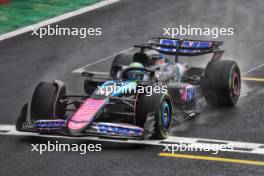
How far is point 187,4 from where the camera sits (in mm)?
35281

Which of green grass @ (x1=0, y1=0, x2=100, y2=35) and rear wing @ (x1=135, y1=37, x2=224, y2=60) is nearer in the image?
rear wing @ (x1=135, y1=37, x2=224, y2=60)

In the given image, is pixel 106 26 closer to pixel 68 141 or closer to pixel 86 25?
pixel 86 25

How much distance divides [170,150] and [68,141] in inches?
85.3

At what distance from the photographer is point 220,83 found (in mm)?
23000

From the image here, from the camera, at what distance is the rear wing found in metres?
23.8

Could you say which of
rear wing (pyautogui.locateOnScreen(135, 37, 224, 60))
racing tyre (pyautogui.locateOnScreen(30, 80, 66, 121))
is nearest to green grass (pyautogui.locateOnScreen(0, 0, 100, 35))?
rear wing (pyautogui.locateOnScreen(135, 37, 224, 60))

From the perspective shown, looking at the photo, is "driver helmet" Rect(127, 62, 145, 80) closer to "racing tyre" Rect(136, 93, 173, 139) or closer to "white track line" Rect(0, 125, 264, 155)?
"racing tyre" Rect(136, 93, 173, 139)

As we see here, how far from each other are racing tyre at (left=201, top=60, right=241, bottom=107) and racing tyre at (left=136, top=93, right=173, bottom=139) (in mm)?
2484

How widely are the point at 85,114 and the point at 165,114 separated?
1.72 m

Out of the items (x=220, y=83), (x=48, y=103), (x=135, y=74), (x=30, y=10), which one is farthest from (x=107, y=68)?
(x=30, y=10)

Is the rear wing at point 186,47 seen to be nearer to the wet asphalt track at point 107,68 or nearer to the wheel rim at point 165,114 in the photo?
the wet asphalt track at point 107,68

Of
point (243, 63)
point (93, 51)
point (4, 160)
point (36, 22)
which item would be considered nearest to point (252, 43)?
point (243, 63)

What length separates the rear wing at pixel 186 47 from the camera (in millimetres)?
23828

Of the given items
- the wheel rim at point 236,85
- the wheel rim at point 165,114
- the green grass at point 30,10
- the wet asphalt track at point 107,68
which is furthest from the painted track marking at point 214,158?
the green grass at point 30,10
